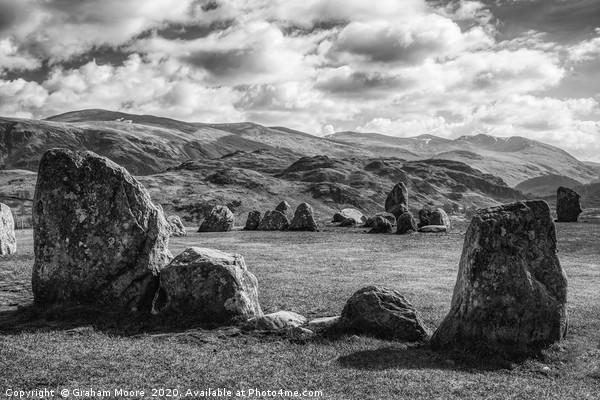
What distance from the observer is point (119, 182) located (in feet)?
67.5

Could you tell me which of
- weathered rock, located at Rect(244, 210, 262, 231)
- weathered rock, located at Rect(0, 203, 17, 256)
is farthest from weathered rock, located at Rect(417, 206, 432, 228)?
weathered rock, located at Rect(0, 203, 17, 256)

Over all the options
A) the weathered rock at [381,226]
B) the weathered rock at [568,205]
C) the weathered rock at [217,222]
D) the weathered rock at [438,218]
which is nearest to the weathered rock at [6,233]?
the weathered rock at [217,222]

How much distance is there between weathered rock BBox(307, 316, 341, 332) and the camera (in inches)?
687

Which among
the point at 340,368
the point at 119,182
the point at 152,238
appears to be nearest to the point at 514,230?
the point at 340,368

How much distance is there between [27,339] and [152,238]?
6757 millimetres

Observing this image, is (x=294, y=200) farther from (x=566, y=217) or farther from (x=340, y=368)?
(x=340, y=368)

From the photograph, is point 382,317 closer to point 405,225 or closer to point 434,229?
point 405,225

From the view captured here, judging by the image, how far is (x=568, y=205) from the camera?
76625 mm

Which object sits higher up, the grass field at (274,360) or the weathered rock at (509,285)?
the weathered rock at (509,285)

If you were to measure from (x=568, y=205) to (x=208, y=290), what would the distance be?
75.9m

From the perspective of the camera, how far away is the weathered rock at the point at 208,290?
1806 centimetres

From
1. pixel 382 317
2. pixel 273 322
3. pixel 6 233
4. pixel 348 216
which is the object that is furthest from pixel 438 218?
pixel 273 322

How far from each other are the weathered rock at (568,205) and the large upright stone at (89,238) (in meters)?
74.8

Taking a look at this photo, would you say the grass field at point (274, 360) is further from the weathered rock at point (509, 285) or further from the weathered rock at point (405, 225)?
the weathered rock at point (405, 225)
